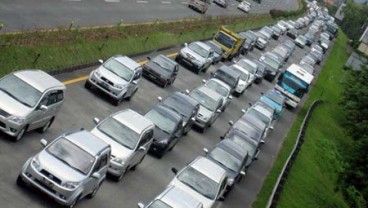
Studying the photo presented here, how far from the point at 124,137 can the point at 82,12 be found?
63.5 ft

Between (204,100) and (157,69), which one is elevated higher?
(204,100)

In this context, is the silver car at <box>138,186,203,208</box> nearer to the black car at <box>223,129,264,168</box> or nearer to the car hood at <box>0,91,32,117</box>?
the car hood at <box>0,91,32,117</box>

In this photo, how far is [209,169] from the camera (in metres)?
21.4

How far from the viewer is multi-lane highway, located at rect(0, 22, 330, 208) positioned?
17.5 m

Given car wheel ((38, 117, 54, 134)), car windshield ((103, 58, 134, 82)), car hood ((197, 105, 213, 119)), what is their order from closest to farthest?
car wheel ((38, 117, 54, 134))
car windshield ((103, 58, 134, 82))
car hood ((197, 105, 213, 119))

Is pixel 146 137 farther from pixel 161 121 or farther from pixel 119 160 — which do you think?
pixel 161 121

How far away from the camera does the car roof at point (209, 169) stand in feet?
69.3

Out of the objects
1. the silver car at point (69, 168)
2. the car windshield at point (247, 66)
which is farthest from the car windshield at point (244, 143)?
the car windshield at point (247, 66)

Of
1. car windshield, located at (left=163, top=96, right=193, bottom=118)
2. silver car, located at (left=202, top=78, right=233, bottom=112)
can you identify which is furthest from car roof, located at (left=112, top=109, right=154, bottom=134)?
silver car, located at (left=202, top=78, right=233, bottom=112)

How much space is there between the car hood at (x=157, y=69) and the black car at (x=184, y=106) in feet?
17.0

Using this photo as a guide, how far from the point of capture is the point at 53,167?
A: 1659cm

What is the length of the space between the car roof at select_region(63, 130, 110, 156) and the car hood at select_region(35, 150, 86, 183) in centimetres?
94

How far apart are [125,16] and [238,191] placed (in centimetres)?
2126


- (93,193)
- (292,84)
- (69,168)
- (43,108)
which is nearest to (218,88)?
(292,84)
